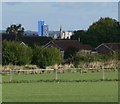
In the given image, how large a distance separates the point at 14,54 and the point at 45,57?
3041 mm

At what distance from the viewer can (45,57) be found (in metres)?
44.9

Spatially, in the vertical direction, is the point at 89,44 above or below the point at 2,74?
above

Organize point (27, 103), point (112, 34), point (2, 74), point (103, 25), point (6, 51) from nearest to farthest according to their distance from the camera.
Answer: point (27, 103) → point (2, 74) → point (6, 51) → point (112, 34) → point (103, 25)

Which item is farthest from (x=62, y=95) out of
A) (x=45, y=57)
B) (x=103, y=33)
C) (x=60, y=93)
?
(x=103, y=33)

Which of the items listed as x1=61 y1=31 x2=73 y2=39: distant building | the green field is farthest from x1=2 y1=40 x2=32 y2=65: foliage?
x1=61 y1=31 x2=73 y2=39: distant building

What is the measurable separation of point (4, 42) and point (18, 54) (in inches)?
70.1

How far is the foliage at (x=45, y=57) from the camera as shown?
1753 inches

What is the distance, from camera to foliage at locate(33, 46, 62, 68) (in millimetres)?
44525

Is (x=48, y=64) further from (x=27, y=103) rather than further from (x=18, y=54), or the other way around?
(x=27, y=103)

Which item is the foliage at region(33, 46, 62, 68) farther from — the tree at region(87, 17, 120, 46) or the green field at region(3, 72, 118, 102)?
the tree at region(87, 17, 120, 46)

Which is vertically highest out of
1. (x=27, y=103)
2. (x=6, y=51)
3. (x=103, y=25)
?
(x=103, y=25)

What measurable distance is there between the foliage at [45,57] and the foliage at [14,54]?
97 cm

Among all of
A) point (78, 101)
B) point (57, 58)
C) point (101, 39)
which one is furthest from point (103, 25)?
point (78, 101)

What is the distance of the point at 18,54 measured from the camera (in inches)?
1759
